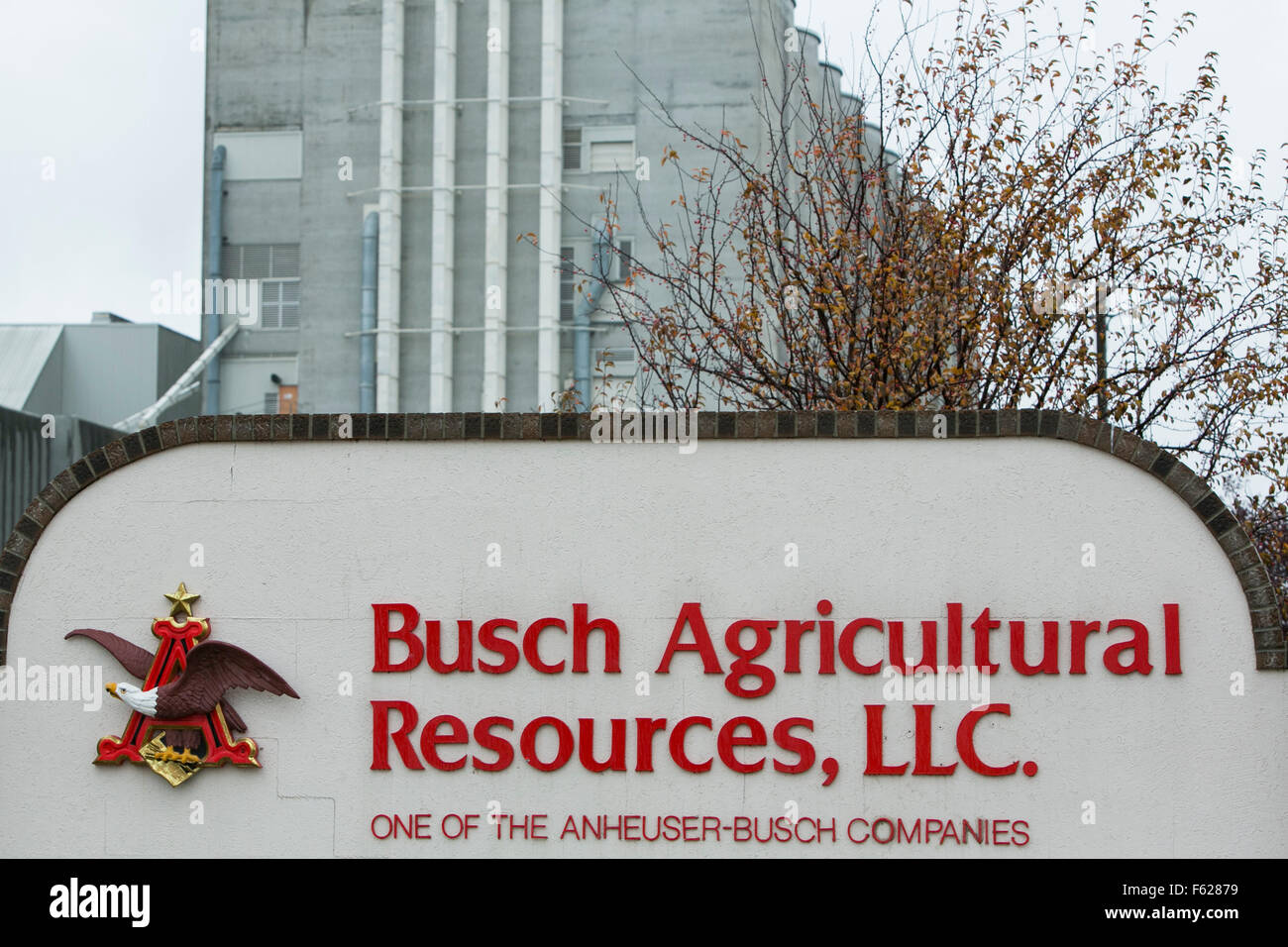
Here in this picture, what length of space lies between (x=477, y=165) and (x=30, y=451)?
21077 millimetres

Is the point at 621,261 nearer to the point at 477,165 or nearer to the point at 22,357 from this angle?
the point at 477,165

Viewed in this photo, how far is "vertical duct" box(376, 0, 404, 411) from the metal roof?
31.1 ft

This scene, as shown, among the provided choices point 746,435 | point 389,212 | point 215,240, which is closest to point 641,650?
point 746,435

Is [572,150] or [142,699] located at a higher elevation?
[572,150]

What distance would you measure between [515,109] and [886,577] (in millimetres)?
31905

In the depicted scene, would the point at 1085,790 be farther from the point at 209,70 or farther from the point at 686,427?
the point at 209,70

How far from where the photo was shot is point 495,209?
39.1m

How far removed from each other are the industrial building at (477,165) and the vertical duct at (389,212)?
49 millimetres

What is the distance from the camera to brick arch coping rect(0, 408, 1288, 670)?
32.6 ft

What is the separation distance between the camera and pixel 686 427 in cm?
1032
